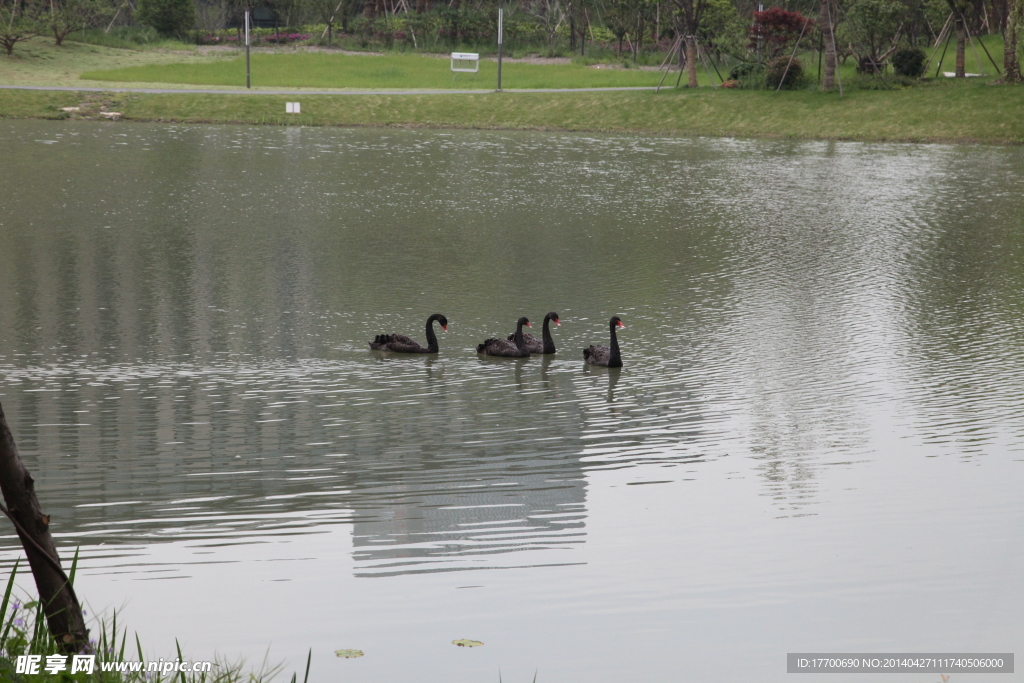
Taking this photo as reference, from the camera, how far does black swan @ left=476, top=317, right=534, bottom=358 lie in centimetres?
1155

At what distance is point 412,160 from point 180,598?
2572 cm

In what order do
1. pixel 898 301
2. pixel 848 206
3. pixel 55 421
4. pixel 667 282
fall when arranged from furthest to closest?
pixel 848 206 → pixel 667 282 → pixel 898 301 → pixel 55 421

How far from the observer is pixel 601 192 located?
25484mm

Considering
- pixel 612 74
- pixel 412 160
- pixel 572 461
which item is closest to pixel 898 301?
pixel 572 461

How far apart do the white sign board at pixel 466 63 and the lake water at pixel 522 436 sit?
31.7m

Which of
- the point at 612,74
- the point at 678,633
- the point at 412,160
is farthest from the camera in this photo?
the point at 612,74

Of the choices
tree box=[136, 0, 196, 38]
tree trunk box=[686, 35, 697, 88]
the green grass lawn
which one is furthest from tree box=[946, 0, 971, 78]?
tree box=[136, 0, 196, 38]

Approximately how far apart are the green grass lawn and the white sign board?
371mm

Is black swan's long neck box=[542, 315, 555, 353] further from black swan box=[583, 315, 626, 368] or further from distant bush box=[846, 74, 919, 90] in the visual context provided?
distant bush box=[846, 74, 919, 90]

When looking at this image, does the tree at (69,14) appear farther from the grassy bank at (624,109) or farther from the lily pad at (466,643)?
the lily pad at (466,643)

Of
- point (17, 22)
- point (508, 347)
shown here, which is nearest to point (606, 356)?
point (508, 347)

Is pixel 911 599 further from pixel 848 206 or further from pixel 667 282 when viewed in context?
pixel 848 206

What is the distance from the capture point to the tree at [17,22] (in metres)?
51.5

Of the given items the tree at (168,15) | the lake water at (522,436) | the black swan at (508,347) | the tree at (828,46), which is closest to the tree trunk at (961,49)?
the tree at (828,46)
